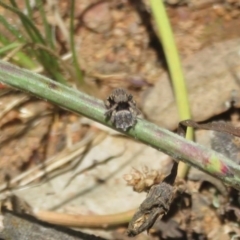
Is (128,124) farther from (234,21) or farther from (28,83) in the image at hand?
(234,21)

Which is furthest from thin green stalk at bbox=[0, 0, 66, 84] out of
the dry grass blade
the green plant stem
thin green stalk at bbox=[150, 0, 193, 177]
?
the green plant stem

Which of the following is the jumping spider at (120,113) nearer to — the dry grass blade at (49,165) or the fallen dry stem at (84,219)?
the fallen dry stem at (84,219)

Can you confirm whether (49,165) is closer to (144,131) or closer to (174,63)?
(174,63)

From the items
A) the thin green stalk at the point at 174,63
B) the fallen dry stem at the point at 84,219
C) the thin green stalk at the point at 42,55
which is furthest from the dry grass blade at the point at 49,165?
the thin green stalk at the point at 174,63

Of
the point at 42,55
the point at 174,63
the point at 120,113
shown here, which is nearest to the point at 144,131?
the point at 120,113

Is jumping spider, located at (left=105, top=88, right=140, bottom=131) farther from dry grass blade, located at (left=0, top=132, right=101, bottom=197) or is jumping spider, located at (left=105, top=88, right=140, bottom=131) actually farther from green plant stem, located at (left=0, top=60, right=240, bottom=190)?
dry grass blade, located at (left=0, top=132, right=101, bottom=197)
